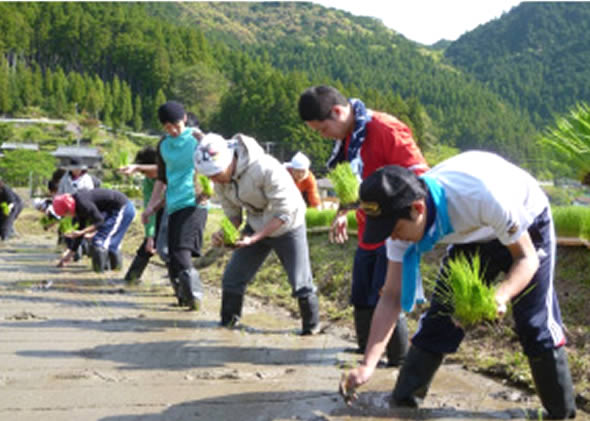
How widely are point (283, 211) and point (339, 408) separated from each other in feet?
5.62

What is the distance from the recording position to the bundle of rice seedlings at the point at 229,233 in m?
4.64

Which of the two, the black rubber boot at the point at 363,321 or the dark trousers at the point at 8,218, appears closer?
the black rubber boot at the point at 363,321

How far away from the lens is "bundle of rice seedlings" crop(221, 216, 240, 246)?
4.64 m

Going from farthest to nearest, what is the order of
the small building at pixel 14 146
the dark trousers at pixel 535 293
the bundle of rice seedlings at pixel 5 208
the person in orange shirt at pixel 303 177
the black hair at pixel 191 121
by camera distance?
the small building at pixel 14 146 < the bundle of rice seedlings at pixel 5 208 < the person in orange shirt at pixel 303 177 < the black hair at pixel 191 121 < the dark trousers at pixel 535 293

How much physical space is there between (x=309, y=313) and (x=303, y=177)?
2.69m

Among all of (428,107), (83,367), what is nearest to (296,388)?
(83,367)

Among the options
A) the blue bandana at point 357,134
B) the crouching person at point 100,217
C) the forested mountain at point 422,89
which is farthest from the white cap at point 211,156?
the forested mountain at point 422,89

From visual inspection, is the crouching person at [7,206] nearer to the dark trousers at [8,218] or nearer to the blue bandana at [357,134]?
the dark trousers at [8,218]

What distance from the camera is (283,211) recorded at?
14.6 feet

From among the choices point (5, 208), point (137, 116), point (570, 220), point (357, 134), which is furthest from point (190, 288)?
point (137, 116)

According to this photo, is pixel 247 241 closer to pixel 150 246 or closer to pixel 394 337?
pixel 394 337

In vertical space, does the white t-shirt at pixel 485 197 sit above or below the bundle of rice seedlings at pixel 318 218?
above

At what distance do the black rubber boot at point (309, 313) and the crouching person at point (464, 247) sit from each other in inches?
66.2

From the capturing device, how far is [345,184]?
14.0 feet
